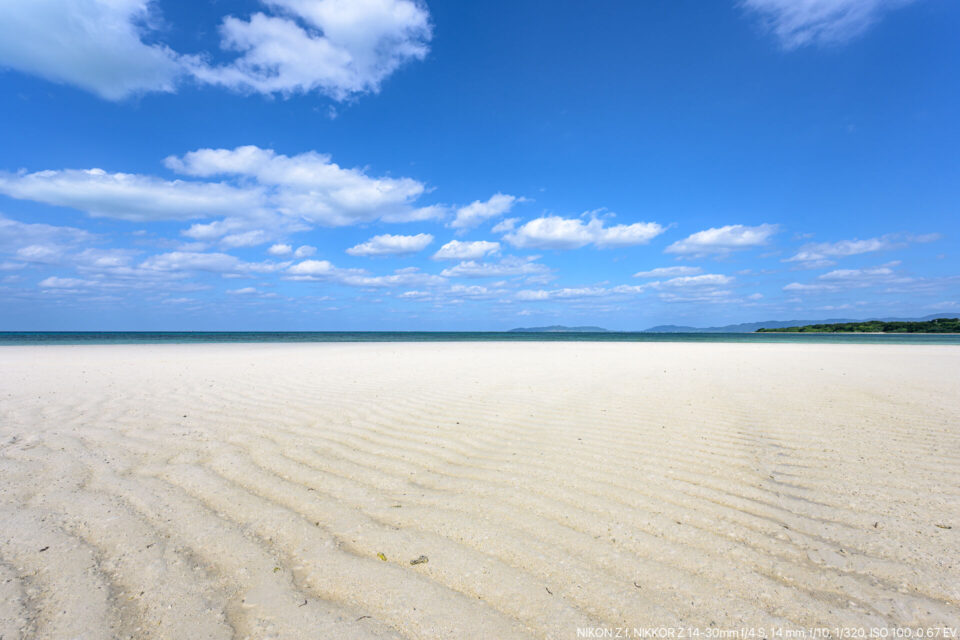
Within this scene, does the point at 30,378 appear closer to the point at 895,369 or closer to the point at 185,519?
the point at 185,519

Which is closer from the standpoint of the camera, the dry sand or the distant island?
the dry sand

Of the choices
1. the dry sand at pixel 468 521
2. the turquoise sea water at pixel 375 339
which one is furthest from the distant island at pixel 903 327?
the dry sand at pixel 468 521

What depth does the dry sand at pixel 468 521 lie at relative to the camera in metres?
1.91

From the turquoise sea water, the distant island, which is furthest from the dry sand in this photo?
Result: the distant island

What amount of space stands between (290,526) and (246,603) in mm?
700

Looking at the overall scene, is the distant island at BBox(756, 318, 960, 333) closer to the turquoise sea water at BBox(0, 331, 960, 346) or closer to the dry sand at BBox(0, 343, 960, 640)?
the turquoise sea water at BBox(0, 331, 960, 346)

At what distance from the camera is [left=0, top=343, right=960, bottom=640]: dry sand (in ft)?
6.26

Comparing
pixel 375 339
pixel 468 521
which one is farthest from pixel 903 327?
pixel 468 521

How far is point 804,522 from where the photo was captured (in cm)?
274

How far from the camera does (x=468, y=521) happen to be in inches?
107

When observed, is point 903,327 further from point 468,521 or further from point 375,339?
point 468,521

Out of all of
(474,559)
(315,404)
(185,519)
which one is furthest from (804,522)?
(315,404)

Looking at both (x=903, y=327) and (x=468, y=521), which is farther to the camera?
(x=903, y=327)

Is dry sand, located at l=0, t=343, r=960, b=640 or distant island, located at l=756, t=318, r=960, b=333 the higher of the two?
distant island, located at l=756, t=318, r=960, b=333
